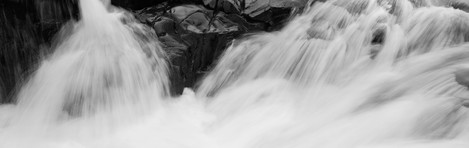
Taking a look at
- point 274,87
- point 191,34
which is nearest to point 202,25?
point 191,34

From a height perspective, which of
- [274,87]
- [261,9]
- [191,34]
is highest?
[261,9]

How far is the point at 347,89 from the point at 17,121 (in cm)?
343

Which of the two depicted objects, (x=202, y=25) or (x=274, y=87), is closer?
(x=274, y=87)

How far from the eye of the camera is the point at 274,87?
5230 mm

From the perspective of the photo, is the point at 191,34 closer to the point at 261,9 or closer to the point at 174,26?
the point at 174,26

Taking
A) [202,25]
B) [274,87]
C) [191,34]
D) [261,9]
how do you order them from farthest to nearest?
[261,9]
[202,25]
[191,34]
[274,87]

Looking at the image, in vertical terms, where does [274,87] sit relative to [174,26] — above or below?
below

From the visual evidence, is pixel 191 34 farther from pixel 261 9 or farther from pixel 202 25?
pixel 261 9

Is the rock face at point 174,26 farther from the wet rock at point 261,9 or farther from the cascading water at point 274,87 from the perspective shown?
the cascading water at point 274,87

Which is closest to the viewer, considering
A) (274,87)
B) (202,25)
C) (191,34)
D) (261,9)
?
(274,87)

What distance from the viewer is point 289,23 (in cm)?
570

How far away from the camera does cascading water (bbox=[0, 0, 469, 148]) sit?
4340 millimetres

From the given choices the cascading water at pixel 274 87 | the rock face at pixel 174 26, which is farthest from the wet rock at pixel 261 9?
the cascading water at pixel 274 87

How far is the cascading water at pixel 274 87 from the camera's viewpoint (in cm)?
434
